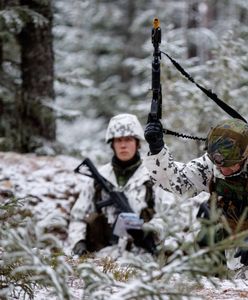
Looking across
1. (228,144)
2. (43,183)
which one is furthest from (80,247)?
(228,144)

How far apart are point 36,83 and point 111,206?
10.7ft

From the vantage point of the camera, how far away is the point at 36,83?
31.8 ft

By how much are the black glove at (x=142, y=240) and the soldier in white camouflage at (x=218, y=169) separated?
1916 millimetres

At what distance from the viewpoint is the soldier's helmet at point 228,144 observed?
4.46 meters

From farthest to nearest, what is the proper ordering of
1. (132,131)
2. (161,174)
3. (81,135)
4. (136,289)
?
(81,135) < (132,131) < (161,174) < (136,289)

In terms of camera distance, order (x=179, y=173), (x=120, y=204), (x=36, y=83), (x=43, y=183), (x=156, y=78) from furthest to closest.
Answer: (x=36, y=83) → (x=43, y=183) → (x=120, y=204) → (x=179, y=173) → (x=156, y=78)

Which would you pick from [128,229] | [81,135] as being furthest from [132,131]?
[81,135]

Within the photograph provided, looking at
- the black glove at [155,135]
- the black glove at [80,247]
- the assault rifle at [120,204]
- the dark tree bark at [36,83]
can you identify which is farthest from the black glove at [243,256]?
the dark tree bark at [36,83]

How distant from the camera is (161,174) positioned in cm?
479

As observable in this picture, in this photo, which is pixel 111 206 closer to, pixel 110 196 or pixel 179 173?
pixel 110 196

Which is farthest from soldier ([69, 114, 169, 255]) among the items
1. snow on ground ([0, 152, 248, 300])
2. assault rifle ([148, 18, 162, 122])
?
assault rifle ([148, 18, 162, 122])

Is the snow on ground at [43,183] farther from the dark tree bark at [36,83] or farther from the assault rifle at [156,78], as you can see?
the assault rifle at [156,78]

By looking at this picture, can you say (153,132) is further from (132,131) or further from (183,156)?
(183,156)

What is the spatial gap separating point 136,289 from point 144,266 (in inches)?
5.4
